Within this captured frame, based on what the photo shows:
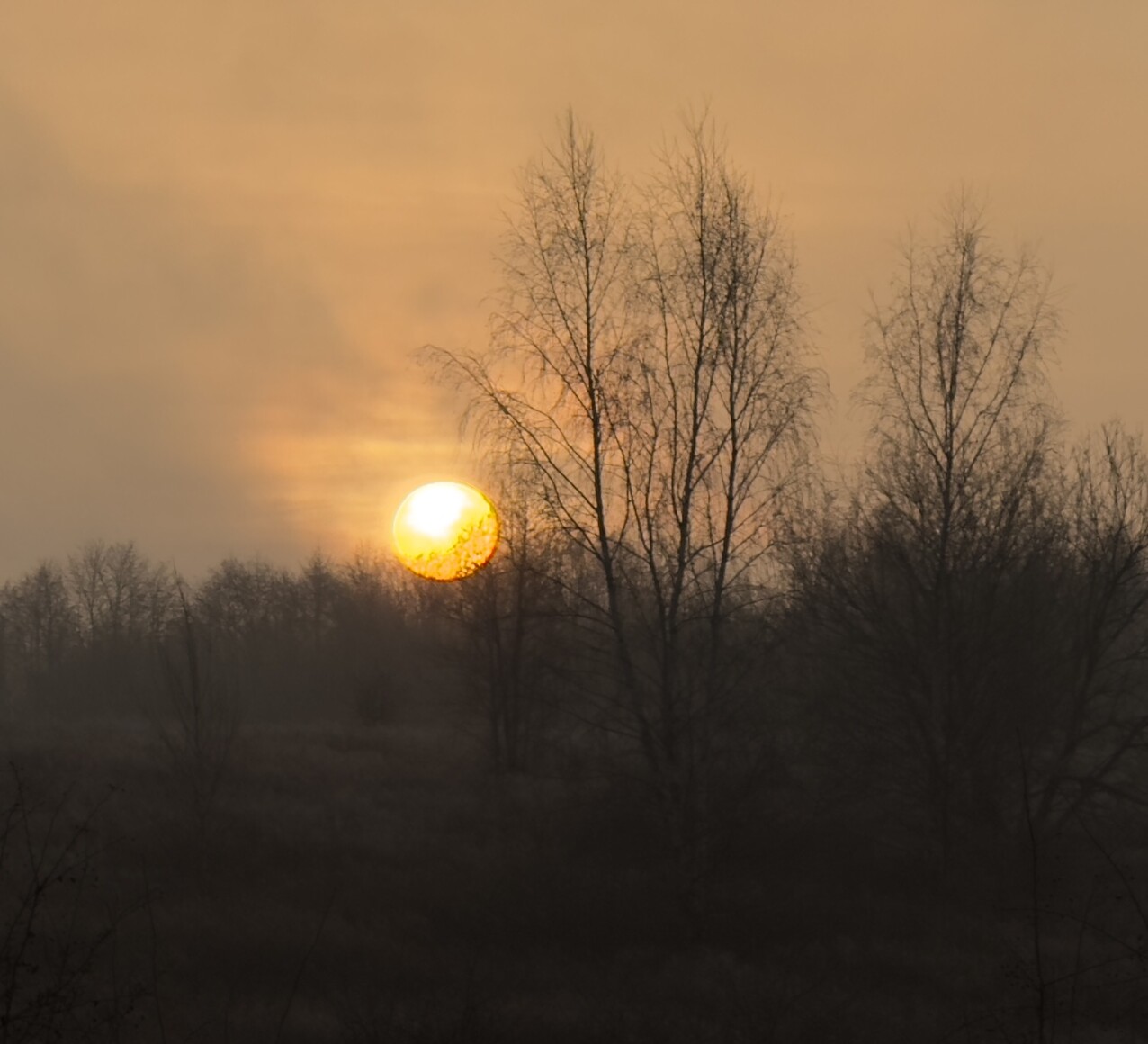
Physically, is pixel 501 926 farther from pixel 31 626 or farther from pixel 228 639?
pixel 31 626

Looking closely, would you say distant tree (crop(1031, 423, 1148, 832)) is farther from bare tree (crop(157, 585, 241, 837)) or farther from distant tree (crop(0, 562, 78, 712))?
distant tree (crop(0, 562, 78, 712))

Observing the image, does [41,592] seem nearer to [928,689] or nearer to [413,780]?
[413,780]

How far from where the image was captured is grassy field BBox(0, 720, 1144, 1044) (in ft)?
42.6

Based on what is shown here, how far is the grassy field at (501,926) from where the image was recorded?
1299cm

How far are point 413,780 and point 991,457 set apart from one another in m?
16.8

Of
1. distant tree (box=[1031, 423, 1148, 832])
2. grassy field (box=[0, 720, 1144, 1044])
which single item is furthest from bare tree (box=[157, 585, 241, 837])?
distant tree (box=[1031, 423, 1148, 832])

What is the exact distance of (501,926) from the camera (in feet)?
62.0

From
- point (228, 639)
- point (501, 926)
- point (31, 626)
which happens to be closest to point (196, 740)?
point (501, 926)

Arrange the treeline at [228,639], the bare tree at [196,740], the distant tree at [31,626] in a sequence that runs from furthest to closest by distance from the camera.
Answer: the distant tree at [31,626] → the treeline at [228,639] → the bare tree at [196,740]

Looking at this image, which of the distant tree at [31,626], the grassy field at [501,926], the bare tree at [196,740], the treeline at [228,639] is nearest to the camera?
the grassy field at [501,926]

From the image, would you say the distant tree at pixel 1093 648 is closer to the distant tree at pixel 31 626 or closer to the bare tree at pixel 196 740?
the bare tree at pixel 196 740

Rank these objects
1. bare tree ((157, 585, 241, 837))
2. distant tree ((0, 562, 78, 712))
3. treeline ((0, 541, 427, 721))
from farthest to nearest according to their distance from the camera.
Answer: distant tree ((0, 562, 78, 712))
treeline ((0, 541, 427, 721))
bare tree ((157, 585, 241, 837))

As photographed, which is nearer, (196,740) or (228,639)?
(196,740)

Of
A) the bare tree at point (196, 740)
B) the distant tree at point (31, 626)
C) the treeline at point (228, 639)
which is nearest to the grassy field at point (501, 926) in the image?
the bare tree at point (196, 740)
